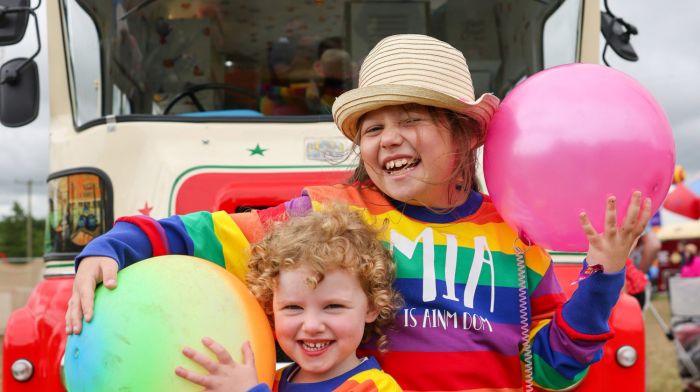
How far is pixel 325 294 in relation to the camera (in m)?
1.61

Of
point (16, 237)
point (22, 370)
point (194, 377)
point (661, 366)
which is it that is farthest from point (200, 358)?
point (16, 237)

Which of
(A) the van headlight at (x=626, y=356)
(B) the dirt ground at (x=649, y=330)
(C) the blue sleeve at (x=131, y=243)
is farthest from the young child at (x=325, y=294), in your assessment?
(B) the dirt ground at (x=649, y=330)

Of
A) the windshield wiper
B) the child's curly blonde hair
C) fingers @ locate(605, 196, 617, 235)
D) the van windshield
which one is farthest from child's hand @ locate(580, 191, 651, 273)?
the windshield wiper

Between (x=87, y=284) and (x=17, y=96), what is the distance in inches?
95.9

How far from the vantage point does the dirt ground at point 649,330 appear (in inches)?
271

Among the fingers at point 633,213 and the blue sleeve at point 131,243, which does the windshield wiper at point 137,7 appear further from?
the fingers at point 633,213

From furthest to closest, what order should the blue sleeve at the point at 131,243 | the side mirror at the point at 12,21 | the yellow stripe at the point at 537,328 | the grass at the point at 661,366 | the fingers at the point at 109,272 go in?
the grass at the point at 661,366, the side mirror at the point at 12,21, the yellow stripe at the point at 537,328, the blue sleeve at the point at 131,243, the fingers at the point at 109,272

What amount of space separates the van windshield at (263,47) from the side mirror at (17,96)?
0.69ft

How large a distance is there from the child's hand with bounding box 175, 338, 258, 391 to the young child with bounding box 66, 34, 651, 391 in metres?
0.36

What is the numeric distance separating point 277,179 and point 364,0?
1.31 meters

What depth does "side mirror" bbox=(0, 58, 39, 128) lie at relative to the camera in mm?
3578

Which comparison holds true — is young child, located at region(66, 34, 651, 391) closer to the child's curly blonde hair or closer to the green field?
the child's curly blonde hair

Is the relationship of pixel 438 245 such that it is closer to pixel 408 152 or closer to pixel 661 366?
pixel 408 152

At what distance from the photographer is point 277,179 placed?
10.2 ft
